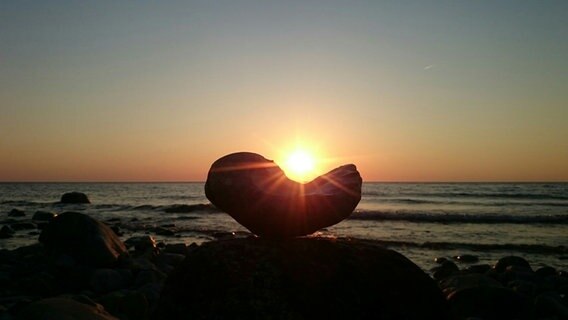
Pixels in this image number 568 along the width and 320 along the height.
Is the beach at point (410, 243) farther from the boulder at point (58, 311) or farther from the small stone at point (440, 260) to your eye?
the boulder at point (58, 311)

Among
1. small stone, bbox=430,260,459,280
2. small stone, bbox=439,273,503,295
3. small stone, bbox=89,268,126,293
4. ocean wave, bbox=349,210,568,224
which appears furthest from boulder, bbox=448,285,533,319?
ocean wave, bbox=349,210,568,224

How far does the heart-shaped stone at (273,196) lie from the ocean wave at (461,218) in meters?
25.8

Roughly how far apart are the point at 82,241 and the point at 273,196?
8.63 meters

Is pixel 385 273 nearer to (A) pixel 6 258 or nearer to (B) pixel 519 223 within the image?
(A) pixel 6 258

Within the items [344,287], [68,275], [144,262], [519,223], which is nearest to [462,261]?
[144,262]

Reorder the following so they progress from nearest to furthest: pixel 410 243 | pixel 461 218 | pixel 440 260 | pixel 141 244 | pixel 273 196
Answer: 1. pixel 273 196
2. pixel 440 260
3. pixel 141 244
4. pixel 410 243
5. pixel 461 218

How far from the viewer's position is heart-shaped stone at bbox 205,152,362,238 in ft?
16.7

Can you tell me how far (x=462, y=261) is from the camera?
15805mm

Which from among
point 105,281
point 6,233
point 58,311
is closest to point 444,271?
point 105,281

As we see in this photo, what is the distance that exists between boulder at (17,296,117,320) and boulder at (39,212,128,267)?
238 inches

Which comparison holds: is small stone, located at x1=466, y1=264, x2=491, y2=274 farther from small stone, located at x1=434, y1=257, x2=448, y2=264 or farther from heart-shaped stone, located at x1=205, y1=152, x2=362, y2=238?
heart-shaped stone, located at x1=205, y1=152, x2=362, y2=238

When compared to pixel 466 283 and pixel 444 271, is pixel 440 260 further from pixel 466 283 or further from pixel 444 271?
pixel 466 283

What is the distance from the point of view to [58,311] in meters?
5.59

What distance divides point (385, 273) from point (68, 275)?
28.5 feet
